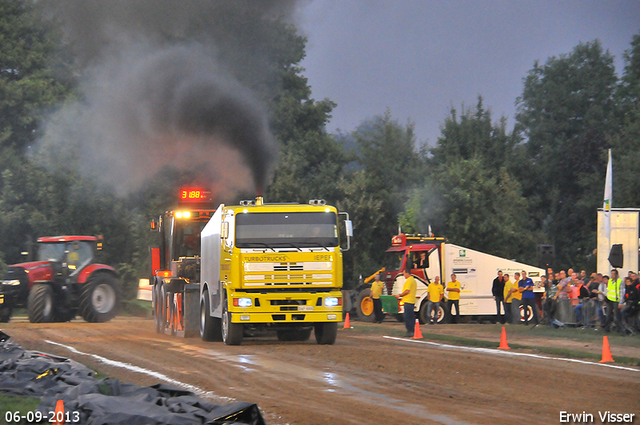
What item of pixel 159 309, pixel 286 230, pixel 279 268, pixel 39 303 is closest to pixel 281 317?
pixel 279 268

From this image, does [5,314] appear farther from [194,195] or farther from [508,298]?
[508,298]

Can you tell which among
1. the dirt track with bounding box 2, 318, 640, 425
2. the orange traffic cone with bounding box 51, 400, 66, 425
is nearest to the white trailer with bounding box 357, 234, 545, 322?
the dirt track with bounding box 2, 318, 640, 425

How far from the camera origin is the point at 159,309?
25828mm

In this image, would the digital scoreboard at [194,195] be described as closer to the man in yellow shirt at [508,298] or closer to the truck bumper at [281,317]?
the truck bumper at [281,317]

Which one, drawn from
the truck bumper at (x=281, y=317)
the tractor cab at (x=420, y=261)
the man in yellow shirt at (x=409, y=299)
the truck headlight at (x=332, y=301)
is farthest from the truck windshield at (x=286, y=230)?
the tractor cab at (x=420, y=261)

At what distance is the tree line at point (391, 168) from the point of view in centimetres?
4534

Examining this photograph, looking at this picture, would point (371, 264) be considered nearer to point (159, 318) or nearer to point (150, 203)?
point (150, 203)

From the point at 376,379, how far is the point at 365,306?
68.4 ft

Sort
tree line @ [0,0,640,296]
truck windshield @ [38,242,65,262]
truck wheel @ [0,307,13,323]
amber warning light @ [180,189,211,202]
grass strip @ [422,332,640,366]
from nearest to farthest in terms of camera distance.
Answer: grass strip @ [422,332,640,366] < amber warning light @ [180,189,211,202] < truck wheel @ [0,307,13,323] < truck windshield @ [38,242,65,262] < tree line @ [0,0,640,296]

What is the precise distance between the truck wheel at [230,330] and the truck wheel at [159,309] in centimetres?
598

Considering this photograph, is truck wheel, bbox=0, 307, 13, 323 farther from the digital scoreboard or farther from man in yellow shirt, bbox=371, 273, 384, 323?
man in yellow shirt, bbox=371, 273, 384, 323

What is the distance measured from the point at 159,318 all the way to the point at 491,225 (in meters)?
23.1

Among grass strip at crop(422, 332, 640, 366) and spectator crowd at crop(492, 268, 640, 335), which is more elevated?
spectator crowd at crop(492, 268, 640, 335)

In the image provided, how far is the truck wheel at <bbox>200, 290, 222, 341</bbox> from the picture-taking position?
21125 mm
